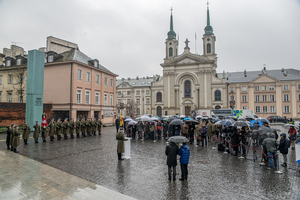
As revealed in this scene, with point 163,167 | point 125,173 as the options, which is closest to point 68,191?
point 125,173

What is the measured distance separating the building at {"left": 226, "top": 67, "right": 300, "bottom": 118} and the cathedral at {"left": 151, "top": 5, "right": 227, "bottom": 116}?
4.49 metres

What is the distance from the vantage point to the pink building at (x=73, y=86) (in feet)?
96.8

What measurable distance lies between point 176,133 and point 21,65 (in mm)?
31524

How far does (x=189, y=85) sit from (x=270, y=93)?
22271mm

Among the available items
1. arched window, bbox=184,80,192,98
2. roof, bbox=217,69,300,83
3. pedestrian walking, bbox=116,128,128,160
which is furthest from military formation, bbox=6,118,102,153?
roof, bbox=217,69,300,83

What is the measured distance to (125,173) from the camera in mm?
7785

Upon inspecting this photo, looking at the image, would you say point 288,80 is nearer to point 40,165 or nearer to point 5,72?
point 40,165

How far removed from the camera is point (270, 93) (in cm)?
5397

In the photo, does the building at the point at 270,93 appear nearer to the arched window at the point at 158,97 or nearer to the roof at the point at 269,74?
the roof at the point at 269,74

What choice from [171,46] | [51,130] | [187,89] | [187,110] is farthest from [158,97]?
[51,130]

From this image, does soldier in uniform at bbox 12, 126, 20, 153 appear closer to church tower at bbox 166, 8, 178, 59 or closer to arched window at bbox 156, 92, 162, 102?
arched window at bbox 156, 92, 162, 102

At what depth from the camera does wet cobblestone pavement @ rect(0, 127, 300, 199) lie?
5.98 metres

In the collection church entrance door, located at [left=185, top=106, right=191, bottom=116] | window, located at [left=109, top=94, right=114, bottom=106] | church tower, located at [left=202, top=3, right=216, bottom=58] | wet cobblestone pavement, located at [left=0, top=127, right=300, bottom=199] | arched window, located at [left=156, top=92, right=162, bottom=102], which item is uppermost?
church tower, located at [left=202, top=3, right=216, bottom=58]

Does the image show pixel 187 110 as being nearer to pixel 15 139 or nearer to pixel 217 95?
pixel 217 95
